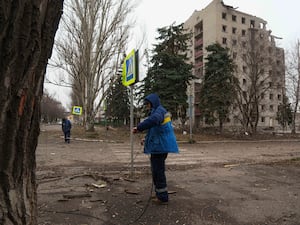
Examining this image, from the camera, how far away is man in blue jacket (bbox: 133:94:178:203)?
418 centimetres

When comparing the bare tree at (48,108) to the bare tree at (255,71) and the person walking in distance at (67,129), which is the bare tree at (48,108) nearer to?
the bare tree at (255,71)

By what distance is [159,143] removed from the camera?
424 centimetres

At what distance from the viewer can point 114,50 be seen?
78.8 feet

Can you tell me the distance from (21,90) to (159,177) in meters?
2.79

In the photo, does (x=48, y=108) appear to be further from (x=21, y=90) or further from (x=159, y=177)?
(x=21, y=90)

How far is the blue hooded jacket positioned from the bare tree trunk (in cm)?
212

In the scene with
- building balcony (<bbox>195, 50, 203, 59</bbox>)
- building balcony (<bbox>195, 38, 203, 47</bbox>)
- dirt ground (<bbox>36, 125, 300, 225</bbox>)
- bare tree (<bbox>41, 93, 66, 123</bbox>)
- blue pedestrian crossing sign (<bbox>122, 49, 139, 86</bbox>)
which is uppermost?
building balcony (<bbox>195, 38, 203, 47</bbox>)

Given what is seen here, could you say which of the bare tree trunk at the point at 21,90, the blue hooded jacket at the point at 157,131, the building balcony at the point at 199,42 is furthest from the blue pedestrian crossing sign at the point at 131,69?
the building balcony at the point at 199,42

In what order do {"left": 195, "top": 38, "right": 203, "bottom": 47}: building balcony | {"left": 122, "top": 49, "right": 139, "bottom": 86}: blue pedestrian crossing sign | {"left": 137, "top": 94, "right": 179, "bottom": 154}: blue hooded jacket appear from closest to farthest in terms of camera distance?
{"left": 137, "top": 94, "right": 179, "bottom": 154}: blue hooded jacket
{"left": 122, "top": 49, "right": 139, "bottom": 86}: blue pedestrian crossing sign
{"left": 195, "top": 38, "right": 203, "bottom": 47}: building balcony

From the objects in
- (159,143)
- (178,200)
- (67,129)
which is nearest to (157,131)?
(159,143)

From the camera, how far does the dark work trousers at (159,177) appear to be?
13.7 ft

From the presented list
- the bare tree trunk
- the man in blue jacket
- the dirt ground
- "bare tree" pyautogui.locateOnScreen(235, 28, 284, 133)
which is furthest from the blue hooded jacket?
"bare tree" pyautogui.locateOnScreen(235, 28, 284, 133)

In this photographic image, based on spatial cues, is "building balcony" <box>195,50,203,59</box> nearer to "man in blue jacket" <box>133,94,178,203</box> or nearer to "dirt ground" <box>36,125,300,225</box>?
"dirt ground" <box>36,125,300,225</box>

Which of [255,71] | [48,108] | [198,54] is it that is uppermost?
[198,54]
